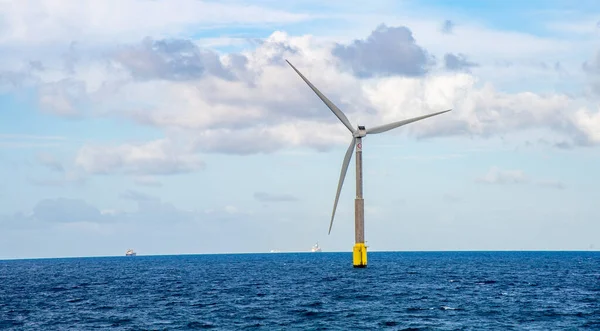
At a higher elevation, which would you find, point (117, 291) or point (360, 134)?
point (360, 134)

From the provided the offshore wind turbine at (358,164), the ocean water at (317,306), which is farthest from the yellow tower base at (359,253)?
the ocean water at (317,306)

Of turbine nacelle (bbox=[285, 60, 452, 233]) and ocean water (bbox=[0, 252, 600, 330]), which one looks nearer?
ocean water (bbox=[0, 252, 600, 330])

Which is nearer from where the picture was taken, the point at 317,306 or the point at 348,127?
the point at 317,306

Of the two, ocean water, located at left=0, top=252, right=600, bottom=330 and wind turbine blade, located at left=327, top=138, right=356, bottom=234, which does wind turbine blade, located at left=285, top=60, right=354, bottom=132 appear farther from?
ocean water, located at left=0, top=252, right=600, bottom=330

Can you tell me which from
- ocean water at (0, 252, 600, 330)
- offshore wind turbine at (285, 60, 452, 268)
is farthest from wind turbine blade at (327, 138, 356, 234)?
ocean water at (0, 252, 600, 330)

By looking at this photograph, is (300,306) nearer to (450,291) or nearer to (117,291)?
(450,291)

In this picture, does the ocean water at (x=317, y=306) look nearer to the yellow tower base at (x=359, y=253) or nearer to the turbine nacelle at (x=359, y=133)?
the yellow tower base at (x=359, y=253)

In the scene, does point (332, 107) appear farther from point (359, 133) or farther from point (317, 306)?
point (317, 306)

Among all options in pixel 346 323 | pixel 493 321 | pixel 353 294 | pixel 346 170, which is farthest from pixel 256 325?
pixel 346 170

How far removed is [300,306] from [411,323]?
70.3 feet

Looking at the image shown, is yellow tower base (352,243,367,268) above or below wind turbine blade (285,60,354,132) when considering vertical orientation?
below

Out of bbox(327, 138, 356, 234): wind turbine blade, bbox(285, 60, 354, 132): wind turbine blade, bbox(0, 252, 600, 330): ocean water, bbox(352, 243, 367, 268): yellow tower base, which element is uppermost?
bbox(285, 60, 354, 132): wind turbine blade

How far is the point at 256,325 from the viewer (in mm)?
83188

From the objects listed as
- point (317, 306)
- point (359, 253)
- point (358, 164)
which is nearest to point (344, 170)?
point (358, 164)
